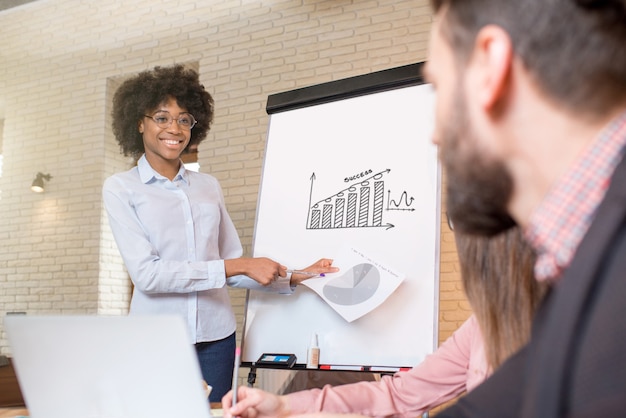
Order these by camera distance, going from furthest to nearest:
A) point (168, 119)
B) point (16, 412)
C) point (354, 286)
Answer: point (168, 119), point (354, 286), point (16, 412)

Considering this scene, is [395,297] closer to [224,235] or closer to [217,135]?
[224,235]

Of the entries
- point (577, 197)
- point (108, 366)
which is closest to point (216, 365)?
point (108, 366)

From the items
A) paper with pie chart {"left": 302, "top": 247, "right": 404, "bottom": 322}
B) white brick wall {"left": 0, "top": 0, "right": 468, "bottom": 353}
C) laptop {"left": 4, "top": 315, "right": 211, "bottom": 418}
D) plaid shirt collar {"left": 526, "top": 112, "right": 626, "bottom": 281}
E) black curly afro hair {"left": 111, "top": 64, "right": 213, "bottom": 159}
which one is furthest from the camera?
white brick wall {"left": 0, "top": 0, "right": 468, "bottom": 353}

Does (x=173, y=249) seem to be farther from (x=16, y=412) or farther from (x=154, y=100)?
(x=16, y=412)

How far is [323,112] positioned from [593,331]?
82.1 inches

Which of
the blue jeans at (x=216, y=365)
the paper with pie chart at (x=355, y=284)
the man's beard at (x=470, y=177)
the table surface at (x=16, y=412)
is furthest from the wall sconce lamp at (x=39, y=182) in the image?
the man's beard at (x=470, y=177)

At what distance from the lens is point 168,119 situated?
95.3 inches

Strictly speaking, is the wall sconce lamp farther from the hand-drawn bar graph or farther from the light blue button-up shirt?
the hand-drawn bar graph

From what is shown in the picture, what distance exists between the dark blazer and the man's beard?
16cm

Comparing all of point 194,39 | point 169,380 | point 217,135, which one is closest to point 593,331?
point 169,380

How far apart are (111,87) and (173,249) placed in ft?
14.5

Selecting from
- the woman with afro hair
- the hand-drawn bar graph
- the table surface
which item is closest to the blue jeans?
the woman with afro hair

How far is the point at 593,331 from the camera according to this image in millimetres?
450

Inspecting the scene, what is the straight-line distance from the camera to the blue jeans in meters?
2.14
